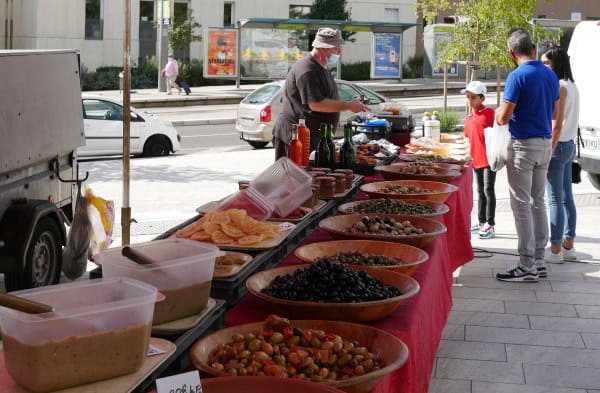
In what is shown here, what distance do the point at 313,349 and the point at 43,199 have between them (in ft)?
18.4

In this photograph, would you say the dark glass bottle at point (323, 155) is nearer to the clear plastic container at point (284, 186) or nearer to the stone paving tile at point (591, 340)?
the clear plastic container at point (284, 186)

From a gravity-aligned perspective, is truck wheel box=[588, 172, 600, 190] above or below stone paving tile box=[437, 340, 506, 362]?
above

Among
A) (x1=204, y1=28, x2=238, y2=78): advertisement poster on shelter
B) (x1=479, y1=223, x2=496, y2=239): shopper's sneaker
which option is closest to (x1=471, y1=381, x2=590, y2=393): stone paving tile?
(x1=479, y1=223, x2=496, y2=239): shopper's sneaker

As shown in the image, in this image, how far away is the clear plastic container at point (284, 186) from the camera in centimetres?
440

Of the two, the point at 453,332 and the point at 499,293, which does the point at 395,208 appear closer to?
the point at 453,332

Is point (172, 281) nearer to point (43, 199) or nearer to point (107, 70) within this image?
point (43, 199)

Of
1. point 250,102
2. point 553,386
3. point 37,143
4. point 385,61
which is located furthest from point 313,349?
point 385,61

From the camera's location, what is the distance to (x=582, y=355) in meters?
5.54

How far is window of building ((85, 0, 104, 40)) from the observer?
37.7 metres

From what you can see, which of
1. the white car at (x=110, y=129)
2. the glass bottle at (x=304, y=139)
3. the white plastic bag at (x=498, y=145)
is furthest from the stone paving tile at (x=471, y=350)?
the white car at (x=110, y=129)

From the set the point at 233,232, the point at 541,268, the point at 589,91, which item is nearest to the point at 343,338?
the point at 233,232

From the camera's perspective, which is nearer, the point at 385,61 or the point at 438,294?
the point at 438,294

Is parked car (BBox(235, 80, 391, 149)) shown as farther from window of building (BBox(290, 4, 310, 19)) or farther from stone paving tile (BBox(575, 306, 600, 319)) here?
window of building (BBox(290, 4, 310, 19))

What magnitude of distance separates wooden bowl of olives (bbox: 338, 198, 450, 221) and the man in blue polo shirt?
1961 millimetres
